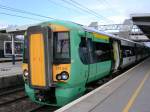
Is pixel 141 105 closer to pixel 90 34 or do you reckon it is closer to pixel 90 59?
pixel 90 59

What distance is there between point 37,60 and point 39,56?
0.15 meters

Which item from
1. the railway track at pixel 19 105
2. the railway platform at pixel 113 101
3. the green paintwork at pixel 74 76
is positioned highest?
the green paintwork at pixel 74 76

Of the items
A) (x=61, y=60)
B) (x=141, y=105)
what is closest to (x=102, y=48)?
(x=61, y=60)

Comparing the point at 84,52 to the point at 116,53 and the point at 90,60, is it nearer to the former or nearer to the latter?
the point at 90,60

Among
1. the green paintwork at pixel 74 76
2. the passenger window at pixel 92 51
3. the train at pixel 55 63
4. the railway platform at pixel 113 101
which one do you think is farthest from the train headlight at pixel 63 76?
the passenger window at pixel 92 51

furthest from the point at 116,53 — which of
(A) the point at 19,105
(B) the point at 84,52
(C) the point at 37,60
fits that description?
(C) the point at 37,60

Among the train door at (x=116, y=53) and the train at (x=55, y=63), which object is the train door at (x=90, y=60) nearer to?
the train at (x=55, y=63)

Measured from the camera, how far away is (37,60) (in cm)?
930

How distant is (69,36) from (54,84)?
1.61 metres

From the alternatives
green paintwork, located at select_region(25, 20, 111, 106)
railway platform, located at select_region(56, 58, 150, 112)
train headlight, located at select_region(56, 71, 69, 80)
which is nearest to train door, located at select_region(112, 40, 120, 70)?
railway platform, located at select_region(56, 58, 150, 112)

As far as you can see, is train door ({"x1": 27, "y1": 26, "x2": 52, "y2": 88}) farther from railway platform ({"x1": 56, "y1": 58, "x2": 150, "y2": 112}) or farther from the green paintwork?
railway platform ({"x1": 56, "y1": 58, "x2": 150, "y2": 112})

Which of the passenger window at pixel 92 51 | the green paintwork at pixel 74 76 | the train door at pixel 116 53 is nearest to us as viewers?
the green paintwork at pixel 74 76

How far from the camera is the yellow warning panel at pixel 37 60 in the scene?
9.16m

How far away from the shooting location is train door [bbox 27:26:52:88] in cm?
908
